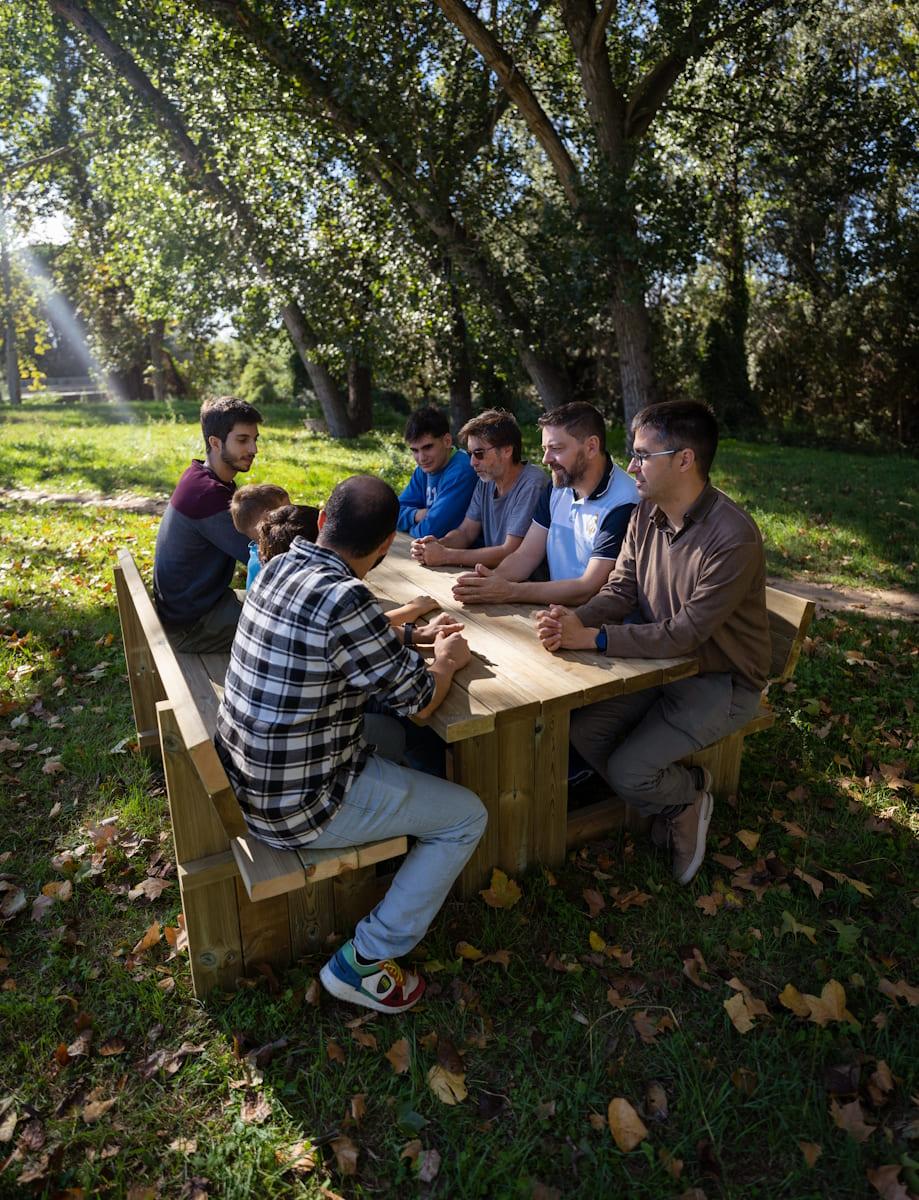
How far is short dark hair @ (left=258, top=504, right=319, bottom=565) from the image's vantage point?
329 cm

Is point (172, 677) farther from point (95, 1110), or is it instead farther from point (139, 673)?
point (139, 673)

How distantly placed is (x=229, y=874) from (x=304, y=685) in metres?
0.79

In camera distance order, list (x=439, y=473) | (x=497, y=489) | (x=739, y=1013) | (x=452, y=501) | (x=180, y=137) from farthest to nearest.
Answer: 1. (x=180, y=137)
2. (x=439, y=473)
3. (x=452, y=501)
4. (x=497, y=489)
5. (x=739, y=1013)

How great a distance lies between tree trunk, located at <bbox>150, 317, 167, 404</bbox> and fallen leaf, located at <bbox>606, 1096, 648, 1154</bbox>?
2817cm

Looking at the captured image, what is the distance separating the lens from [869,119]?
11.2 meters

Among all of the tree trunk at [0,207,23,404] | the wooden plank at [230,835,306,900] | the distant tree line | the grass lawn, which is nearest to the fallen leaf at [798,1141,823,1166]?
the grass lawn

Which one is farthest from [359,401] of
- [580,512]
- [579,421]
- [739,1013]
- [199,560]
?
[739,1013]

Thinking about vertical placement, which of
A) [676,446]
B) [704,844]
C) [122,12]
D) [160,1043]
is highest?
[122,12]

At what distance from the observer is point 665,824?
11.9 feet

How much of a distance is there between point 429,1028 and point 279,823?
34.2 inches

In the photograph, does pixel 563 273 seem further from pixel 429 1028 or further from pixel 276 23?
pixel 429 1028

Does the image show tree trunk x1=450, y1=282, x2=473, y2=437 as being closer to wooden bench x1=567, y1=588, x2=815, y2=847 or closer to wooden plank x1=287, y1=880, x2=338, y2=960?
wooden bench x1=567, y1=588, x2=815, y2=847

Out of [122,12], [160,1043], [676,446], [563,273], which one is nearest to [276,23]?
[122,12]

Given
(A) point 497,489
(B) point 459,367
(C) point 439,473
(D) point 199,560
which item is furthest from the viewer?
(B) point 459,367
